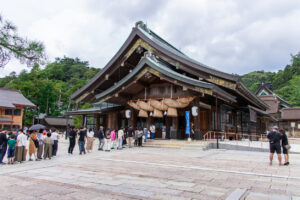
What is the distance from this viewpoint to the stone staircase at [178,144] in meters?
12.7

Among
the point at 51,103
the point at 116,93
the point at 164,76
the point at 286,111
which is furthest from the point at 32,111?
the point at 286,111

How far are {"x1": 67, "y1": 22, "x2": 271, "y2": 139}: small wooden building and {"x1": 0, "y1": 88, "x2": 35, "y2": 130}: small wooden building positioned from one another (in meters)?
17.7

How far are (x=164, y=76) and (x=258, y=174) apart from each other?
9503 mm

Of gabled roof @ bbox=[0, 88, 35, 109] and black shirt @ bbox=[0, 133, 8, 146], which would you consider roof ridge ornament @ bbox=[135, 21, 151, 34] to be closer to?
black shirt @ bbox=[0, 133, 8, 146]

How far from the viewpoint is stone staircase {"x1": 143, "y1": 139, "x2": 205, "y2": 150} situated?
41.7 feet

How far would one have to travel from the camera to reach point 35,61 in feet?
14.1

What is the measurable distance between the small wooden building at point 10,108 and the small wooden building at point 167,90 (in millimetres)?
17738

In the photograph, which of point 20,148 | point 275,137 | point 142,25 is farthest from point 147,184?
point 142,25

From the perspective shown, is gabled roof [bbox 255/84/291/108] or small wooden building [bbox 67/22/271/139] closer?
small wooden building [bbox 67/22/271/139]

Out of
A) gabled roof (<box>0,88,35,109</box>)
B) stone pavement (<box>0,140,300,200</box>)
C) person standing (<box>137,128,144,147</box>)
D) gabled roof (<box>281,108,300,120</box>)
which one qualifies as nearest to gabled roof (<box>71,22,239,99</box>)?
person standing (<box>137,128,144,147</box>)

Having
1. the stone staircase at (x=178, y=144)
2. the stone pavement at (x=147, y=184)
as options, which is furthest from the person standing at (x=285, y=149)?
the stone staircase at (x=178, y=144)

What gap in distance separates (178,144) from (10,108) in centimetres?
2824

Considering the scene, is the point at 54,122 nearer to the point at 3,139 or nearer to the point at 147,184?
the point at 3,139

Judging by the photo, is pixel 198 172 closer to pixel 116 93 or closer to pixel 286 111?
pixel 116 93
